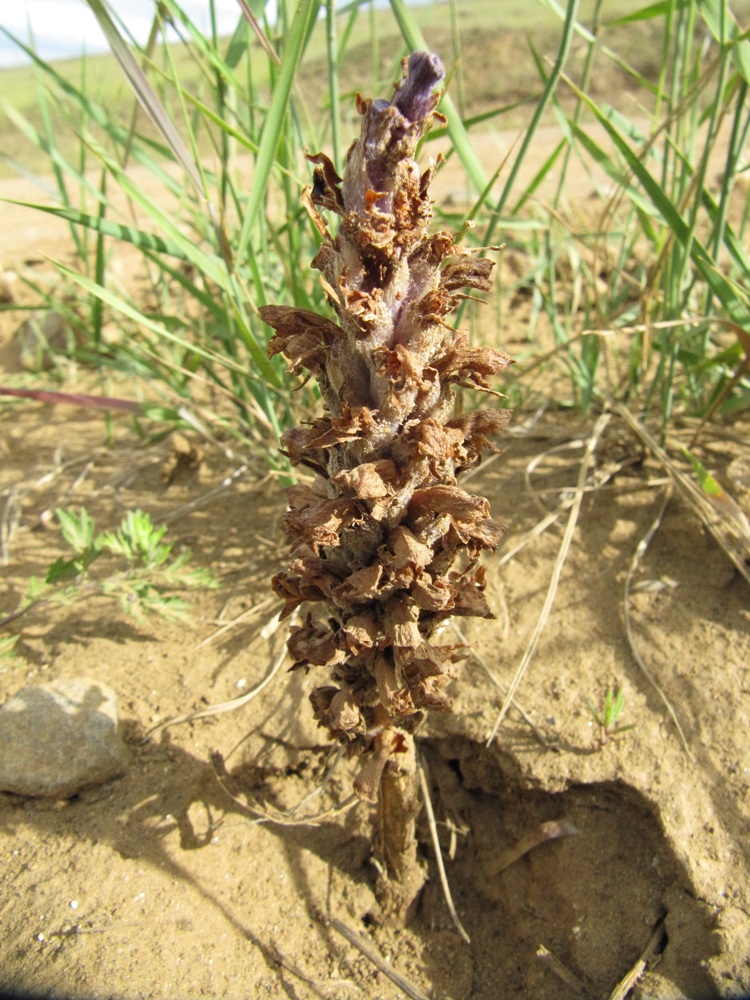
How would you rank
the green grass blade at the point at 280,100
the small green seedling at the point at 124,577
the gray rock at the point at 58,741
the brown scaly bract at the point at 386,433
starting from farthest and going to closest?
1. the small green seedling at the point at 124,577
2. the gray rock at the point at 58,741
3. the green grass blade at the point at 280,100
4. the brown scaly bract at the point at 386,433

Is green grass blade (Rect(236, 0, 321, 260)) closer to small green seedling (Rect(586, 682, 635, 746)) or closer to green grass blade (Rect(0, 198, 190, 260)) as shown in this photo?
green grass blade (Rect(0, 198, 190, 260))

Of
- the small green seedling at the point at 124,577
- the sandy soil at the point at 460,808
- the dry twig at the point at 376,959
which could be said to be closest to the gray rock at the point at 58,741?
the sandy soil at the point at 460,808

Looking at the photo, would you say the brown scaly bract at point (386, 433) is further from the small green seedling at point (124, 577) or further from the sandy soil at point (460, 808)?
the small green seedling at point (124, 577)

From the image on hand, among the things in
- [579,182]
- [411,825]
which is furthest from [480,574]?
[579,182]

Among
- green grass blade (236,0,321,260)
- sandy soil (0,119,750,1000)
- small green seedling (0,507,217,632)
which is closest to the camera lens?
green grass blade (236,0,321,260)

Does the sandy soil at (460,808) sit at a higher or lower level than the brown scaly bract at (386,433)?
lower

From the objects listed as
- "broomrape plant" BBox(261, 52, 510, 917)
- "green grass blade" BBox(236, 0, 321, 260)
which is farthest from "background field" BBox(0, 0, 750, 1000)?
"broomrape plant" BBox(261, 52, 510, 917)
